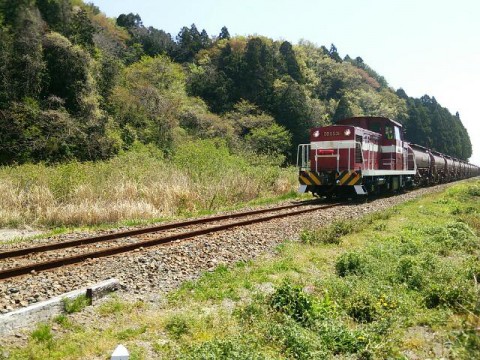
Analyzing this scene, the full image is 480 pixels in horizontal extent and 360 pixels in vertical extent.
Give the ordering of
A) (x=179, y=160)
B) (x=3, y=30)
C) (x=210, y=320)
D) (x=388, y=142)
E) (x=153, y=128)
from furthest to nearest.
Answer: (x=153, y=128), (x=3, y=30), (x=388, y=142), (x=179, y=160), (x=210, y=320)

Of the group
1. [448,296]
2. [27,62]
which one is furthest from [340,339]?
[27,62]

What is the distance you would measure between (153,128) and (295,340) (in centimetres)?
3377

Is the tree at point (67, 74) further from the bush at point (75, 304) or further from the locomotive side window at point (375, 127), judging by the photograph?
the bush at point (75, 304)

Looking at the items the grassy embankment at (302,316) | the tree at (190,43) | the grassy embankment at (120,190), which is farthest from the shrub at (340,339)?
the tree at (190,43)

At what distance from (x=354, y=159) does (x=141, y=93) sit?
26908 mm

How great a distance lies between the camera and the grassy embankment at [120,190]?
11656mm

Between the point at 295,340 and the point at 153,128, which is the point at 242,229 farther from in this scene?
the point at 153,128

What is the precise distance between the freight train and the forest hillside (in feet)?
27.0

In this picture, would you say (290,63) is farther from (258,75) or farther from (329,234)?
(329,234)

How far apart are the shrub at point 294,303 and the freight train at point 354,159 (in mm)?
11525

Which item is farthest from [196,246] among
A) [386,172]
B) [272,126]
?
[272,126]

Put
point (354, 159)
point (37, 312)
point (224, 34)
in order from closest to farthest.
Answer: point (37, 312) → point (354, 159) → point (224, 34)

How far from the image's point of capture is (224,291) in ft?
17.4

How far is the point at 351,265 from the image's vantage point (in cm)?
643
